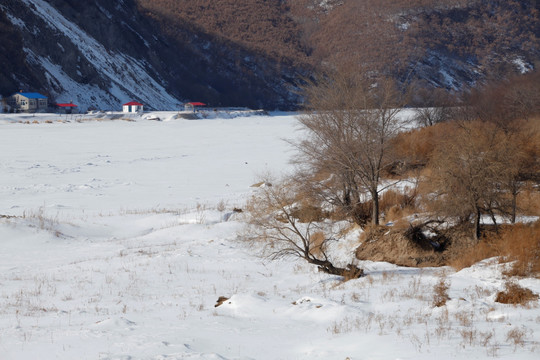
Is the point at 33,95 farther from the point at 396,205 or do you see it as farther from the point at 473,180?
the point at 473,180

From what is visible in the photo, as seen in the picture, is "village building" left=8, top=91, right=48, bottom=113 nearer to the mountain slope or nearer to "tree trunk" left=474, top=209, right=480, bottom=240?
the mountain slope

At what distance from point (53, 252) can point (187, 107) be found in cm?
7803

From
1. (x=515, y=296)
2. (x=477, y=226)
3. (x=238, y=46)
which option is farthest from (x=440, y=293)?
(x=238, y=46)

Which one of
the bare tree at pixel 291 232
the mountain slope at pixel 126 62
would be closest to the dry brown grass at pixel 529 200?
the bare tree at pixel 291 232

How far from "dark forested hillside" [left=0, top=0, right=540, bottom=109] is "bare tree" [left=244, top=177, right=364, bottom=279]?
3397 cm

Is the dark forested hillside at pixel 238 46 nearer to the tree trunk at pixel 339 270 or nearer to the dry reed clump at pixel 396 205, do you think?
the dry reed clump at pixel 396 205

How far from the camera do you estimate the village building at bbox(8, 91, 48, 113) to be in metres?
64.8

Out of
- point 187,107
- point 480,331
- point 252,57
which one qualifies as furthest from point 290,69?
point 480,331

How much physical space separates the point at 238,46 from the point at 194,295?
141066 mm

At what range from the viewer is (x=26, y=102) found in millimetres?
65062

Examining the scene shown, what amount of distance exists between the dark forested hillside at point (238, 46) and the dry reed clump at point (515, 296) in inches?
1591

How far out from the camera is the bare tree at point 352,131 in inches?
615

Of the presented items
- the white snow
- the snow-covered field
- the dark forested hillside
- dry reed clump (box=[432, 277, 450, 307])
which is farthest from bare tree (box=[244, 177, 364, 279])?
the white snow

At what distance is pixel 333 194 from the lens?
16656mm
